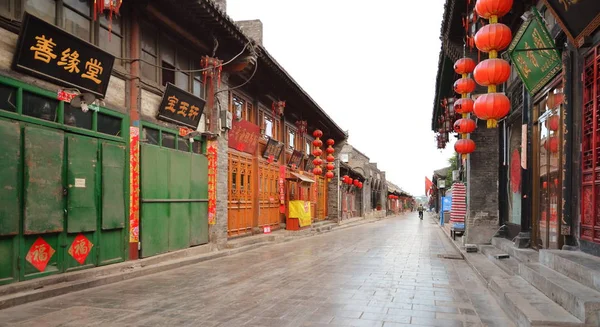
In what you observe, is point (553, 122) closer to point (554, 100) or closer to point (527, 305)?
point (554, 100)

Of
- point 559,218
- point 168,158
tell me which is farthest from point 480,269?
point 168,158

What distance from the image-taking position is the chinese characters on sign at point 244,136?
14.7 m

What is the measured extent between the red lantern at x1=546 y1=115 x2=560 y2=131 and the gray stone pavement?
2.87 m

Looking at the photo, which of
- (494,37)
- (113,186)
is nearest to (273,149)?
(113,186)

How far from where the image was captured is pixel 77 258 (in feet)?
25.9

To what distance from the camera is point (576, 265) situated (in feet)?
17.2

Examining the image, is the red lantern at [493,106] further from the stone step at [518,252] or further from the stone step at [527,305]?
the stone step at [527,305]

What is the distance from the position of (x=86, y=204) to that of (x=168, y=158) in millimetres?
2822

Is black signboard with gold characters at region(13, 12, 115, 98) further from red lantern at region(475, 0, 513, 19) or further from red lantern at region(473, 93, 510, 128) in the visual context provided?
red lantern at region(473, 93, 510, 128)

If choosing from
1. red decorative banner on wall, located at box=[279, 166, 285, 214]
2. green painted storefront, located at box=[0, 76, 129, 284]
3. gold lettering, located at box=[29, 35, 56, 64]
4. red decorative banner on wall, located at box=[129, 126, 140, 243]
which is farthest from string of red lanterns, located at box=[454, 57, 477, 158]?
red decorative banner on wall, located at box=[279, 166, 285, 214]

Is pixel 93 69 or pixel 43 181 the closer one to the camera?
pixel 43 181

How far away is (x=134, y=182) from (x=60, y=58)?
2.94 metres

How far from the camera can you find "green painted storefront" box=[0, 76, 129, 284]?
661cm

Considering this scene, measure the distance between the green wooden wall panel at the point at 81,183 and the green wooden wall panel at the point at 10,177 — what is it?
3.30ft
